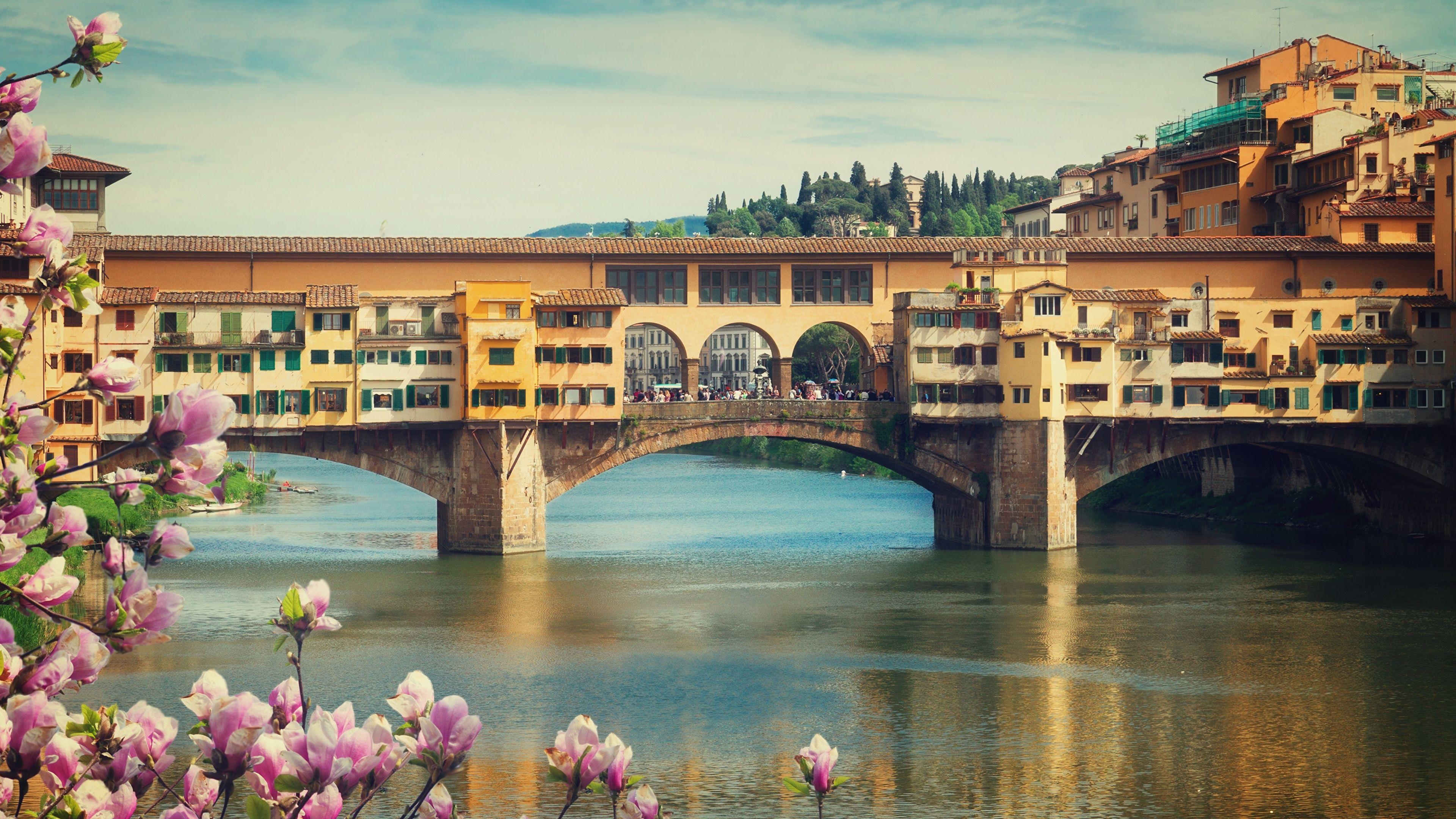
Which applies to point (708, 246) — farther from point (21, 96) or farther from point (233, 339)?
point (21, 96)

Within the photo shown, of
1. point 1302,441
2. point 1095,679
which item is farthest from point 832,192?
point 1095,679

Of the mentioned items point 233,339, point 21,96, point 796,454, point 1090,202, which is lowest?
point 796,454

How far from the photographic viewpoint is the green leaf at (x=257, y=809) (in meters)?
4.62

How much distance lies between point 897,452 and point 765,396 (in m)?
5.97

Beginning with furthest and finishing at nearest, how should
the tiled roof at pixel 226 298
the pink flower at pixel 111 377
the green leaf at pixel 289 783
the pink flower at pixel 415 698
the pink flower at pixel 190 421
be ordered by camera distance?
1. the tiled roof at pixel 226 298
2. the pink flower at pixel 415 698
3. the pink flower at pixel 111 377
4. the green leaf at pixel 289 783
5. the pink flower at pixel 190 421

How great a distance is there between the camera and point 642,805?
601 cm

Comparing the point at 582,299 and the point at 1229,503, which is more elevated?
the point at 582,299

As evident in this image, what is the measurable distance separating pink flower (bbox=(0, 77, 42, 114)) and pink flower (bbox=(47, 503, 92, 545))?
1268 millimetres

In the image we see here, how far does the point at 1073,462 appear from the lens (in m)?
52.2

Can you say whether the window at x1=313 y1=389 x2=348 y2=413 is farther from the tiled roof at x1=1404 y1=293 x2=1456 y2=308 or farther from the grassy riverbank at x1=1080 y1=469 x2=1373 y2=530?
the tiled roof at x1=1404 y1=293 x2=1456 y2=308

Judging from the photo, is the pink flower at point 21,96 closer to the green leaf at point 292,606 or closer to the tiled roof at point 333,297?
the green leaf at point 292,606

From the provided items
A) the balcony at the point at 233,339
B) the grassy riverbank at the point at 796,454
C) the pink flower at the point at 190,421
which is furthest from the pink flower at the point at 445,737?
the grassy riverbank at the point at 796,454

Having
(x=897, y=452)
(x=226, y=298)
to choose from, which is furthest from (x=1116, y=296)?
(x=226, y=298)

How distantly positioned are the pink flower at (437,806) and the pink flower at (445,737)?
28 centimetres
